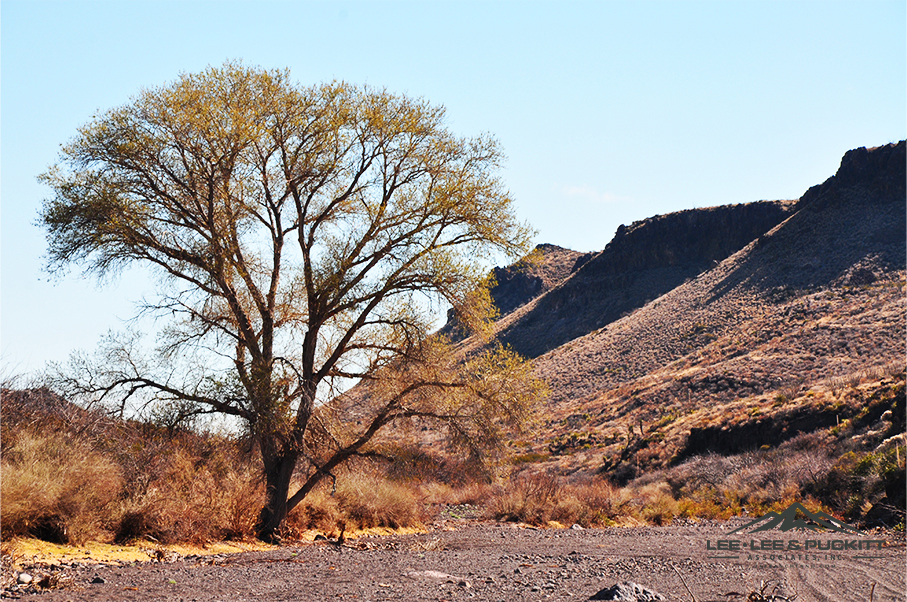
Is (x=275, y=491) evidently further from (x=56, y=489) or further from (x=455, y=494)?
(x=455, y=494)

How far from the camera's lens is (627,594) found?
5539 millimetres

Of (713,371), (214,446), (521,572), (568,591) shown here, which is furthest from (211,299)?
(713,371)

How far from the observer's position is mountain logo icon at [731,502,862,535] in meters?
13.0

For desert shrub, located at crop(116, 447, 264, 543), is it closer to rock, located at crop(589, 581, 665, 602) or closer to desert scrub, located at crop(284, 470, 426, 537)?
desert scrub, located at crop(284, 470, 426, 537)

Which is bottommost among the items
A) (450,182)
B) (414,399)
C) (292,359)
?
(414,399)

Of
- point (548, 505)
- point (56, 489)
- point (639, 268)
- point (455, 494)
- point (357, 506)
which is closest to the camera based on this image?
point (56, 489)

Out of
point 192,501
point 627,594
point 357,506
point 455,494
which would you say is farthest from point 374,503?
point 627,594

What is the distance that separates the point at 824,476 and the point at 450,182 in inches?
548

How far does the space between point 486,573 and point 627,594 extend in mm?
2426

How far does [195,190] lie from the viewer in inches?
443

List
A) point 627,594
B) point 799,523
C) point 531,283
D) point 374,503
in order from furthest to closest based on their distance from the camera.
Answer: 1. point 531,283
2. point 374,503
3. point 799,523
4. point 627,594

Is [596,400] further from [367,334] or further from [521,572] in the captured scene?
[521,572]

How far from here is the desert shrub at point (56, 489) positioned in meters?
7.77

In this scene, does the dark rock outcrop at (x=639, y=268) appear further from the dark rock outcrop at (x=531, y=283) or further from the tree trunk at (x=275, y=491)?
the tree trunk at (x=275, y=491)
